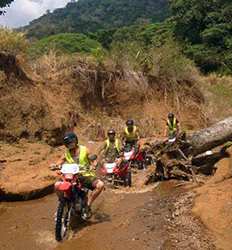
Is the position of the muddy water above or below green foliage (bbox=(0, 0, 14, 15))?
below

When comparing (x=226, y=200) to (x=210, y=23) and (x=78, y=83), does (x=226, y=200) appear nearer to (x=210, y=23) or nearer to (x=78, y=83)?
(x=78, y=83)

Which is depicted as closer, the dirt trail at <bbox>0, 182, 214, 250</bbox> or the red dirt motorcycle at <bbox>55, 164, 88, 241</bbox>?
the dirt trail at <bbox>0, 182, 214, 250</bbox>

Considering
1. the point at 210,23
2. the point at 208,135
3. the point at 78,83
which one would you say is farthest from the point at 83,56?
the point at 210,23

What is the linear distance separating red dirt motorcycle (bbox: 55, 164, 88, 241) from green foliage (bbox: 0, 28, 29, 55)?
11.3 meters

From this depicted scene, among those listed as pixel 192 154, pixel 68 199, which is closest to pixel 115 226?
pixel 68 199

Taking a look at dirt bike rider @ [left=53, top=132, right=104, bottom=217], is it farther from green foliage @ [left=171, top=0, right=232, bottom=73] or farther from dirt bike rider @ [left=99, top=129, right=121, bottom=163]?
green foliage @ [left=171, top=0, right=232, bottom=73]

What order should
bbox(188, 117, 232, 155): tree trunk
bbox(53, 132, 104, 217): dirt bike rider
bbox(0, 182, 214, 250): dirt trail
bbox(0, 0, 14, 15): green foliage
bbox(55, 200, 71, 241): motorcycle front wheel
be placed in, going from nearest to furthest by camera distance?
1. bbox(0, 182, 214, 250): dirt trail
2. bbox(55, 200, 71, 241): motorcycle front wheel
3. bbox(53, 132, 104, 217): dirt bike rider
4. bbox(188, 117, 232, 155): tree trunk
5. bbox(0, 0, 14, 15): green foliage

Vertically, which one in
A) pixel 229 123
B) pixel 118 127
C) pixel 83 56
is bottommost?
pixel 118 127

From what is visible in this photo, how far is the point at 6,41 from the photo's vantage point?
20047 mm

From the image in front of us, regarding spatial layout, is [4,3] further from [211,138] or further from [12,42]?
[211,138]

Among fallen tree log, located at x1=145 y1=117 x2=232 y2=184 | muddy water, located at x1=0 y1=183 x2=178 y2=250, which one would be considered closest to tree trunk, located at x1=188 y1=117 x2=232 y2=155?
fallen tree log, located at x1=145 y1=117 x2=232 y2=184

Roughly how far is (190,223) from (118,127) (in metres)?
14.1

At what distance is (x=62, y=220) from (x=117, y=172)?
4.87 metres

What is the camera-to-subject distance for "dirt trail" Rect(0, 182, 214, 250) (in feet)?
28.6
